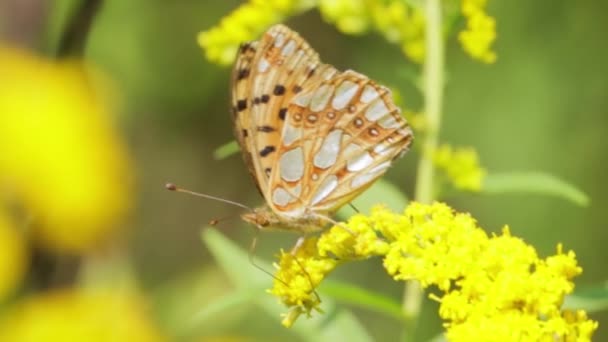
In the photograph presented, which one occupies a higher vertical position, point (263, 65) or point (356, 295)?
point (263, 65)

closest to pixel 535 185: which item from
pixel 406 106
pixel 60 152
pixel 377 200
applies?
pixel 377 200

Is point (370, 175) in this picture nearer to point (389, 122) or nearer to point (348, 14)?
point (389, 122)

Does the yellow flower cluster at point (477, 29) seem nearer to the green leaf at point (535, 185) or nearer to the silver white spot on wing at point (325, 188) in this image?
the green leaf at point (535, 185)

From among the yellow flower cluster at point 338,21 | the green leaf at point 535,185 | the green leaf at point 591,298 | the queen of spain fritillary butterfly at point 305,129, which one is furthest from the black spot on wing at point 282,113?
the green leaf at point 591,298

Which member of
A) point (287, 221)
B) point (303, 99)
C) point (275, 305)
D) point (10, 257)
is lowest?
point (10, 257)

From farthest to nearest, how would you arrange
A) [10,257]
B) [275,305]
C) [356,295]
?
[10,257] → [275,305] → [356,295]

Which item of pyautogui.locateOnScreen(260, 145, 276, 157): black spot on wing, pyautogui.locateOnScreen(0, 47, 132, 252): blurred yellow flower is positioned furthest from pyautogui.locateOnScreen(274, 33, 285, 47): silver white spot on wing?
pyautogui.locateOnScreen(0, 47, 132, 252): blurred yellow flower

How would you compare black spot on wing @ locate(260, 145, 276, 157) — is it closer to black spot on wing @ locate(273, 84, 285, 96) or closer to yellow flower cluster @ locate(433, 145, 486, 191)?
black spot on wing @ locate(273, 84, 285, 96)
